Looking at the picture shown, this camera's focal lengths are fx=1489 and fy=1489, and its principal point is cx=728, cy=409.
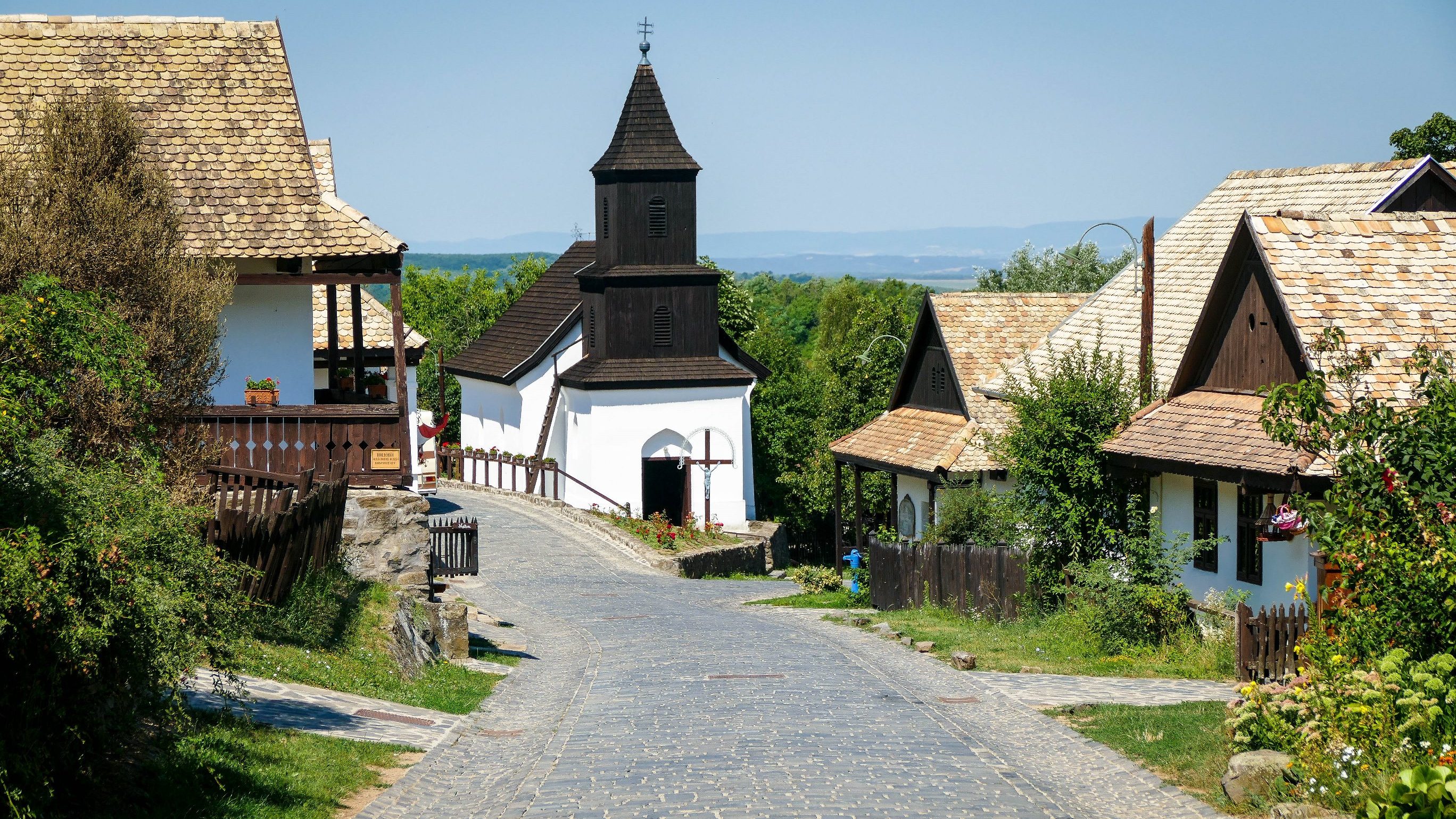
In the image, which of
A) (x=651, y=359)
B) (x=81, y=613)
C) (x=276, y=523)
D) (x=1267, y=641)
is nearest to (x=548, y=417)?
(x=651, y=359)

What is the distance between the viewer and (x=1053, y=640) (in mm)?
21062

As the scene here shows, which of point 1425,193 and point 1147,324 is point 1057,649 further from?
point 1425,193

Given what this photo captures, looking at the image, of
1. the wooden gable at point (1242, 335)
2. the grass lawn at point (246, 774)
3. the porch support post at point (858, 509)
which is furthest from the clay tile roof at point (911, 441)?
the grass lawn at point (246, 774)

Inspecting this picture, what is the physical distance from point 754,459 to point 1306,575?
43541mm

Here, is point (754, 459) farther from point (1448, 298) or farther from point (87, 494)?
point (87, 494)

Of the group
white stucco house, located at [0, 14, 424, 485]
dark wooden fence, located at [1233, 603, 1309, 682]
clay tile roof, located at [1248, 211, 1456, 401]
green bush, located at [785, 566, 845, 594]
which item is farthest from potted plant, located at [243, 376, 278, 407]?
green bush, located at [785, 566, 845, 594]

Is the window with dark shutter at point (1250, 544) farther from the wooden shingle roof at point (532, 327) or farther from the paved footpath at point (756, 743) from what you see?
the wooden shingle roof at point (532, 327)

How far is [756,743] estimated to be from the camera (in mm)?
13398

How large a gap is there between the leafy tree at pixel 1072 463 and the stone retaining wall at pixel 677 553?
49.6ft

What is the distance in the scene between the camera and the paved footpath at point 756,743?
1117 centimetres

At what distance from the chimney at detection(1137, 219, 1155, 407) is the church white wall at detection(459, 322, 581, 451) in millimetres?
32443

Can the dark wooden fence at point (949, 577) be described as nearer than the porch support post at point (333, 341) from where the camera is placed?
Yes

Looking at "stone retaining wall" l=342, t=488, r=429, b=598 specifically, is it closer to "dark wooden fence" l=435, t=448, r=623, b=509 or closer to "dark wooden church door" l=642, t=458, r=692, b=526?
"dark wooden fence" l=435, t=448, r=623, b=509

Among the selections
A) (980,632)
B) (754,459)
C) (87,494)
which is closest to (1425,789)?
(87,494)
